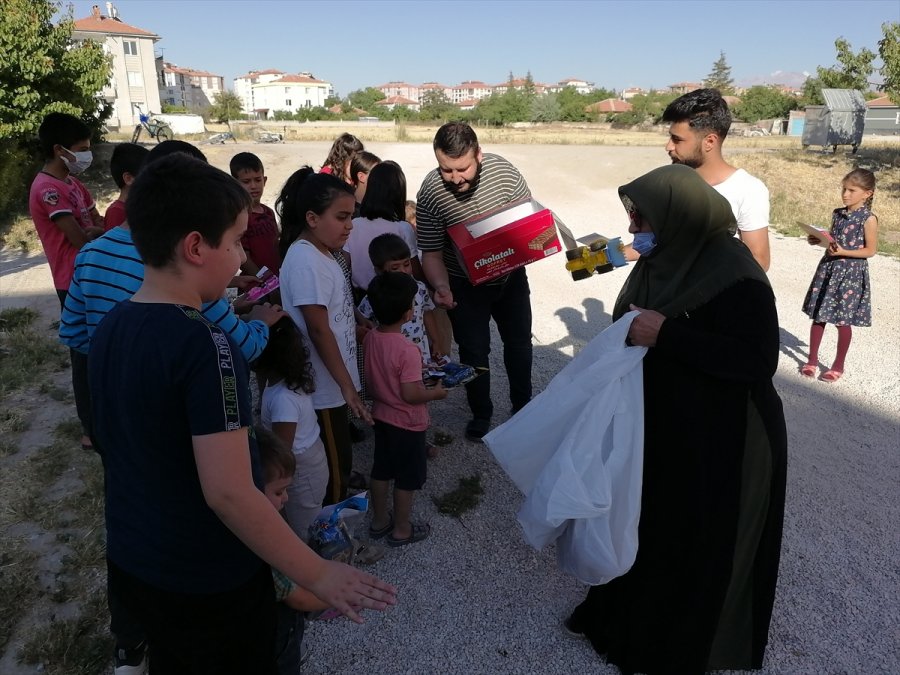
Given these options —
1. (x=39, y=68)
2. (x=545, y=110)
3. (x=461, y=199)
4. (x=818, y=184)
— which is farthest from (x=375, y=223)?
(x=545, y=110)

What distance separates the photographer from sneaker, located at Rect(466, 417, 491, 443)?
4.15m

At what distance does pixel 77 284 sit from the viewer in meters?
2.27

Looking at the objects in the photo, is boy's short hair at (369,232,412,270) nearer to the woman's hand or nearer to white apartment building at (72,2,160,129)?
the woman's hand

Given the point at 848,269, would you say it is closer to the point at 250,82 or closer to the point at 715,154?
the point at 715,154

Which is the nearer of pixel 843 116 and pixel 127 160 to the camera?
pixel 127 160

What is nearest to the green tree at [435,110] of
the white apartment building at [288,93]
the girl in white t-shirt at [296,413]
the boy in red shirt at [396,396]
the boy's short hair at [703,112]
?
the white apartment building at [288,93]

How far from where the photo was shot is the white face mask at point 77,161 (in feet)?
12.8

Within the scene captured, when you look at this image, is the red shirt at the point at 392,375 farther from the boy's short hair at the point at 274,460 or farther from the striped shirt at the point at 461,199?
the striped shirt at the point at 461,199

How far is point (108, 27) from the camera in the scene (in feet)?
187

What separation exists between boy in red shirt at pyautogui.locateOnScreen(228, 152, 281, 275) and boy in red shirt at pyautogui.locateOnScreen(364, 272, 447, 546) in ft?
5.59

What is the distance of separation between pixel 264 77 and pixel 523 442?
453 feet

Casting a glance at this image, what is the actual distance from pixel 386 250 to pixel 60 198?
2160mm

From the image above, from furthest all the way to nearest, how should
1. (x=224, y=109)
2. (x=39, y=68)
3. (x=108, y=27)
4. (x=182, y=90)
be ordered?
(x=182, y=90) < (x=224, y=109) < (x=108, y=27) < (x=39, y=68)

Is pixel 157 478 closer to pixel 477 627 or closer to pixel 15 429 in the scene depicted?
pixel 477 627
